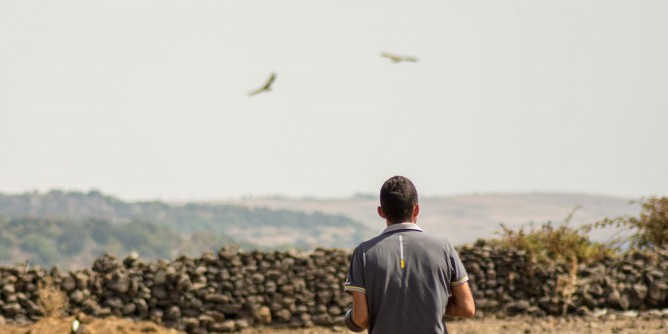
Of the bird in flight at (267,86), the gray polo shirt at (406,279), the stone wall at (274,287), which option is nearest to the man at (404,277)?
the gray polo shirt at (406,279)

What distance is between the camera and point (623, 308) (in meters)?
15.2

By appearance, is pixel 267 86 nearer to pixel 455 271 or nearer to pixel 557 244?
pixel 455 271

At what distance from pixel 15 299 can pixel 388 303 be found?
36.4 feet

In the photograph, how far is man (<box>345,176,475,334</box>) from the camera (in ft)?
13.9

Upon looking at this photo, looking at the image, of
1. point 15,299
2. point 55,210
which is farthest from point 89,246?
point 15,299

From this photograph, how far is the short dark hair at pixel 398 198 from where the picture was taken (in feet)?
14.1

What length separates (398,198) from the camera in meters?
4.29

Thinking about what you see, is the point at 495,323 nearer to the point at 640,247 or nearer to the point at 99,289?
the point at 640,247

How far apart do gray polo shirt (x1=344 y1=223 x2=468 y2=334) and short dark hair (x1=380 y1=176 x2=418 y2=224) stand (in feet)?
0.26

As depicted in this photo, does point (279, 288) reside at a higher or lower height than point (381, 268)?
lower

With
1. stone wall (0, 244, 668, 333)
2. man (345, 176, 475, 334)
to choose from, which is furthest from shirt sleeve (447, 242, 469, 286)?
stone wall (0, 244, 668, 333)

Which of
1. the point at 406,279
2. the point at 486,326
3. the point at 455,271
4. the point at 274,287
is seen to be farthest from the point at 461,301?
the point at 274,287

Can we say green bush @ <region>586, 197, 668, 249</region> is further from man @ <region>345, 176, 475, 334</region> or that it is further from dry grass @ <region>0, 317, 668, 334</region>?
man @ <region>345, 176, 475, 334</region>

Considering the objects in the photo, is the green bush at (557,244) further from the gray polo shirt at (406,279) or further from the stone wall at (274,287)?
the gray polo shirt at (406,279)
